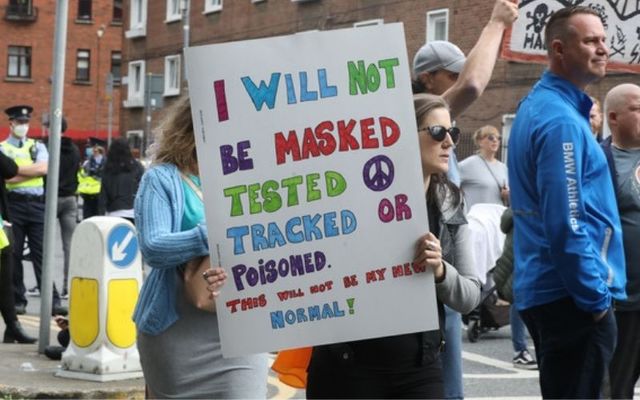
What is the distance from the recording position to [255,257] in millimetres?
4484

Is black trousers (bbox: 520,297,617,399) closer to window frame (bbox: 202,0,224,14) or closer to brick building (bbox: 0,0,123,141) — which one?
window frame (bbox: 202,0,224,14)

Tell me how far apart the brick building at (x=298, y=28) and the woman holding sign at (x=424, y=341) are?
24259 mm

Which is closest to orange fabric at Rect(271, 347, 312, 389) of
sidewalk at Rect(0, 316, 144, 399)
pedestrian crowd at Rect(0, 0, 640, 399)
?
pedestrian crowd at Rect(0, 0, 640, 399)

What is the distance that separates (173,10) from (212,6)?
3099 mm

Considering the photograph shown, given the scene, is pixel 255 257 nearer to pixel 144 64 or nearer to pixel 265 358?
pixel 265 358

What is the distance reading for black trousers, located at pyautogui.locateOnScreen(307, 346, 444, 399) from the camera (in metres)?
4.59

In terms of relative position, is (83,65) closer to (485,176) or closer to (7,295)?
(485,176)

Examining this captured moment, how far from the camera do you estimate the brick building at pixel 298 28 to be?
3425 centimetres

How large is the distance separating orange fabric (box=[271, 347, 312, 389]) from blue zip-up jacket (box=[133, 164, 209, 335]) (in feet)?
1.26

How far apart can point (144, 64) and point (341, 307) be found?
50.4 m

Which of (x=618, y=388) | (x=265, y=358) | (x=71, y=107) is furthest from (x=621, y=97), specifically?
(x=71, y=107)

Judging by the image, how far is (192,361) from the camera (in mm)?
5012

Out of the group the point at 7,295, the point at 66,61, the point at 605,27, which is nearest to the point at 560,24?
the point at 605,27

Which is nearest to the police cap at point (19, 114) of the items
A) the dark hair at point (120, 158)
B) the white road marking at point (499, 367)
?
the dark hair at point (120, 158)
